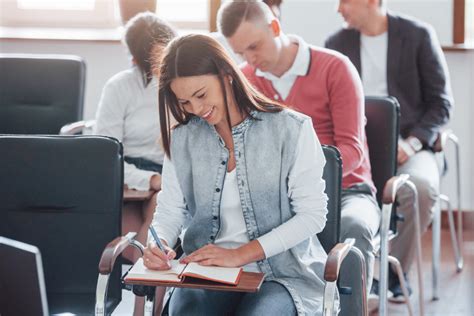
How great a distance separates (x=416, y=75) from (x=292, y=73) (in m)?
0.96

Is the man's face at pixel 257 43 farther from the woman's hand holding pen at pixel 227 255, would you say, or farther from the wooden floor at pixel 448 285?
the wooden floor at pixel 448 285

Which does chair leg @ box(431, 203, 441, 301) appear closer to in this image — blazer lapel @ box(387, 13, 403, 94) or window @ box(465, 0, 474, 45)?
blazer lapel @ box(387, 13, 403, 94)

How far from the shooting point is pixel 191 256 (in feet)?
7.07

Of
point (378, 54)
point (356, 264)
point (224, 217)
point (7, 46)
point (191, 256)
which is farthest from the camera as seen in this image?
point (7, 46)

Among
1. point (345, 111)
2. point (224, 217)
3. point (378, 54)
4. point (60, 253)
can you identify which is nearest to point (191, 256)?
point (224, 217)

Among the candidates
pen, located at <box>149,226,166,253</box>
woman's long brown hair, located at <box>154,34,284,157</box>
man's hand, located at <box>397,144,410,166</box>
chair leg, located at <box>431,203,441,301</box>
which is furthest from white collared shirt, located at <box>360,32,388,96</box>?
pen, located at <box>149,226,166,253</box>

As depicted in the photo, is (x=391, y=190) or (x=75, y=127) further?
(x=75, y=127)

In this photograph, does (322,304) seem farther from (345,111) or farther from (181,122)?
(345,111)

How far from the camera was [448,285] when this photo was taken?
404cm

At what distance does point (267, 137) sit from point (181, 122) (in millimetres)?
245

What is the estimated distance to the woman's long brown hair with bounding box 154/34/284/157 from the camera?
223 centimetres

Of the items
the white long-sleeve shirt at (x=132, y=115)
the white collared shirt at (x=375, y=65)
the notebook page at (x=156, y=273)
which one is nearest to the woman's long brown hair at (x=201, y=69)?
the notebook page at (x=156, y=273)

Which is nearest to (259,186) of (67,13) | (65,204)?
(65,204)

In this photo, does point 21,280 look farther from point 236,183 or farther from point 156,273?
point 236,183
